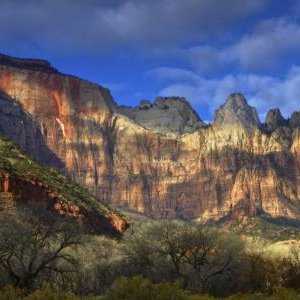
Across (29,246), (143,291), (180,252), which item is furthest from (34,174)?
(143,291)

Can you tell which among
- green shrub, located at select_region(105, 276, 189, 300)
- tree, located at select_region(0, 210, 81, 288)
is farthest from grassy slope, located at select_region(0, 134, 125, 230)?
green shrub, located at select_region(105, 276, 189, 300)

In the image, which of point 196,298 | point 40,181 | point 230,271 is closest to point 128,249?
point 230,271

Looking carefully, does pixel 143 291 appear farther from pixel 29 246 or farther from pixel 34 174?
pixel 34 174

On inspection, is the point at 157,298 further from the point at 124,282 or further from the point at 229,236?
the point at 229,236

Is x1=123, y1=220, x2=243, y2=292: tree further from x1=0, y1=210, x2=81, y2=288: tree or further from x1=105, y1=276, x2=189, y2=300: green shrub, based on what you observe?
x1=105, y1=276, x2=189, y2=300: green shrub

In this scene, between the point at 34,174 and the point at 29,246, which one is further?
the point at 34,174

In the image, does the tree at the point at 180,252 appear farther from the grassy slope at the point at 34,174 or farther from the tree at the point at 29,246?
the grassy slope at the point at 34,174

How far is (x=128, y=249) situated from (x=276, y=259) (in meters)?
19.0

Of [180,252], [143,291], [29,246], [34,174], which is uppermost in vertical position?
[34,174]

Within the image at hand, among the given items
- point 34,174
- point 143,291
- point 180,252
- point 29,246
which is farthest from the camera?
point 34,174

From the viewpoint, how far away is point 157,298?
27328 mm

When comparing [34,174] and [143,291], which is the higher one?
[34,174]

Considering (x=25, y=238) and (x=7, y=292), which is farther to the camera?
(x=25, y=238)

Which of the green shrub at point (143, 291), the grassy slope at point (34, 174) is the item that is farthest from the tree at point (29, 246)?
the grassy slope at point (34, 174)
